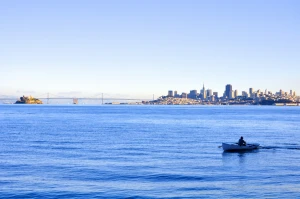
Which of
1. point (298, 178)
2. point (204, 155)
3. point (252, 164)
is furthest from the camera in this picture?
point (204, 155)

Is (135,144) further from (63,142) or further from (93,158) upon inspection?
(93,158)

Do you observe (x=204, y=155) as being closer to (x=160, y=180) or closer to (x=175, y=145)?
(x=175, y=145)

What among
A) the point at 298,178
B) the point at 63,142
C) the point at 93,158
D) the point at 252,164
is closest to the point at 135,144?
the point at 63,142

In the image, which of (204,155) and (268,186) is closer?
(268,186)

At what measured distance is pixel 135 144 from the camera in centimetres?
6794

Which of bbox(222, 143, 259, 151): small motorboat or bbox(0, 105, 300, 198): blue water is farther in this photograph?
bbox(222, 143, 259, 151): small motorboat

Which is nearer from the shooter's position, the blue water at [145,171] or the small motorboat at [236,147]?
the blue water at [145,171]

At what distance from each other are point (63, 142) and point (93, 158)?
19.5 metres

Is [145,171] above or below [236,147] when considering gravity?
below

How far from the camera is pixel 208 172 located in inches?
1705

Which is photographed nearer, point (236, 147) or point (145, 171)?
point (145, 171)

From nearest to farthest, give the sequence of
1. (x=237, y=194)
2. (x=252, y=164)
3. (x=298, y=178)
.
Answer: (x=237, y=194) < (x=298, y=178) < (x=252, y=164)

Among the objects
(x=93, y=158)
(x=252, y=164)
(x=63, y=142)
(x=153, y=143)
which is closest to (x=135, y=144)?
(x=153, y=143)

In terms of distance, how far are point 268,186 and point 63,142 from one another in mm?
40273
